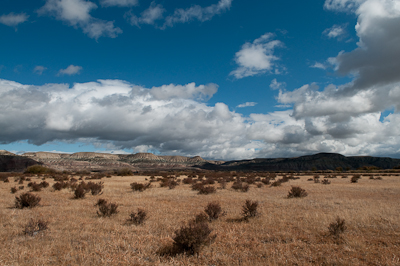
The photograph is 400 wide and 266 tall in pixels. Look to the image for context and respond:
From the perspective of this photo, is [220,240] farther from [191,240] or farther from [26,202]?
[26,202]

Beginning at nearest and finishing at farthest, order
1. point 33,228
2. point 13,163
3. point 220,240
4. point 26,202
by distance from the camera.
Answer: point 220,240 < point 33,228 < point 26,202 < point 13,163

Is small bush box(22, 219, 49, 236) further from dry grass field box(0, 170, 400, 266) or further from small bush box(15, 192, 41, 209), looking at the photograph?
small bush box(15, 192, 41, 209)

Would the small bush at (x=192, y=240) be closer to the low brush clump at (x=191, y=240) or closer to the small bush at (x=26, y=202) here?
the low brush clump at (x=191, y=240)

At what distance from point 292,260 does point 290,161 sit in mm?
140307

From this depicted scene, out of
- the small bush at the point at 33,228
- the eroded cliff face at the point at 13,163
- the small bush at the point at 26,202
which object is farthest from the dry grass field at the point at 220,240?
the eroded cliff face at the point at 13,163

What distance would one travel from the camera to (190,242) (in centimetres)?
620

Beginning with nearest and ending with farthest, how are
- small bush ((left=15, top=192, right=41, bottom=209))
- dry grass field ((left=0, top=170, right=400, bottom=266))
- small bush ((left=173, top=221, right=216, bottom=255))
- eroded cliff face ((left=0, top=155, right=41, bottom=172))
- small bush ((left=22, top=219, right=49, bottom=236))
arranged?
dry grass field ((left=0, top=170, right=400, bottom=266)) → small bush ((left=173, top=221, right=216, bottom=255)) → small bush ((left=22, top=219, right=49, bottom=236)) → small bush ((left=15, top=192, right=41, bottom=209)) → eroded cliff face ((left=0, top=155, right=41, bottom=172))

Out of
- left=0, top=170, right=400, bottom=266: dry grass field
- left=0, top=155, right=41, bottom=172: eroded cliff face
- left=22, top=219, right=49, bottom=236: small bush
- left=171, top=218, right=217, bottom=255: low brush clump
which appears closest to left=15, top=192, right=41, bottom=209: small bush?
left=0, top=170, right=400, bottom=266: dry grass field

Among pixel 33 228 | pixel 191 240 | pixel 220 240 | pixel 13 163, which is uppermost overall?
pixel 191 240

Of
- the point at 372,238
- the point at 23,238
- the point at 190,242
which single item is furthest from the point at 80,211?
the point at 372,238

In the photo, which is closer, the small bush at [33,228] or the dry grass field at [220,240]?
the dry grass field at [220,240]

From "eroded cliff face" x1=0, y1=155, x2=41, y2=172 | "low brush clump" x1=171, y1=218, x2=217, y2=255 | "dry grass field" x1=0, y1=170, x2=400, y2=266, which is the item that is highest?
"low brush clump" x1=171, y1=218, x2=217, y2=255

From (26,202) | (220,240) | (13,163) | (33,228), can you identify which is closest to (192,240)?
(220,240)

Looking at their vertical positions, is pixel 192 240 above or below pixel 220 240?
above
